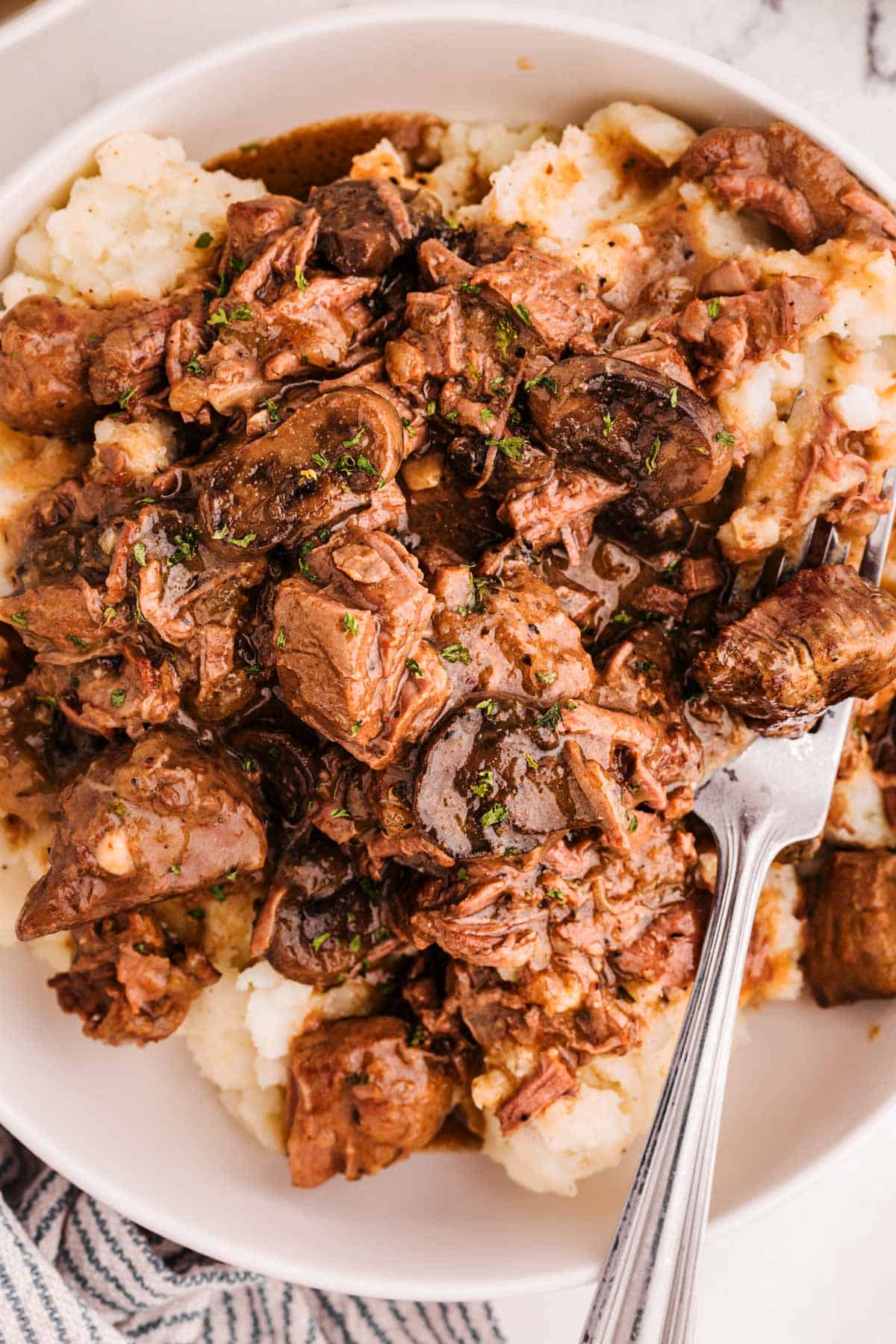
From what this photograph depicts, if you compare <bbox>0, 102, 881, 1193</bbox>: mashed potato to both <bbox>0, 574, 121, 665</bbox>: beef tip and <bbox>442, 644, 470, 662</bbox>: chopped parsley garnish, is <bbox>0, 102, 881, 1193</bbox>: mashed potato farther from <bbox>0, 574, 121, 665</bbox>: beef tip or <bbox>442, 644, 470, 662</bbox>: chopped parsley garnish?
<bbox>442, 644, 470, 662</bbox>: chopped parsley garnish

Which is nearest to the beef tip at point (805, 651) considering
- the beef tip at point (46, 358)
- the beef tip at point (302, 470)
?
the beef tip at point (302, 470)

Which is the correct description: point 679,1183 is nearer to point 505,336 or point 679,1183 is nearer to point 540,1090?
point 540,1090

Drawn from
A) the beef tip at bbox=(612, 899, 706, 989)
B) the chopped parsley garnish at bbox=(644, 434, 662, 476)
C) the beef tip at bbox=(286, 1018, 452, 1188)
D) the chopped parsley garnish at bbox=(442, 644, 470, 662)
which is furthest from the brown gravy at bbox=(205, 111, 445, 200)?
the beef tip at bbox=(286, 1018, 452, 1188)

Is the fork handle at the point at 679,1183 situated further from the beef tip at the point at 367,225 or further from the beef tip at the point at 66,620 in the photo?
the beef tip at the point at 367,225

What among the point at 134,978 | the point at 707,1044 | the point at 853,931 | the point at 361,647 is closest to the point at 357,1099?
the point at 134,978

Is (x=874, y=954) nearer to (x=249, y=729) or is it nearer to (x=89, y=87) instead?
(x=249, y=729)

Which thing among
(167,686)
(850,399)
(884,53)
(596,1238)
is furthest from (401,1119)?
(884,53)
